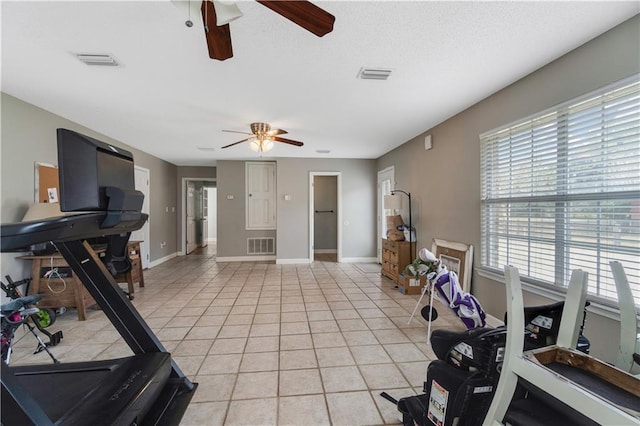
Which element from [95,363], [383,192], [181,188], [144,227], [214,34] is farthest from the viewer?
[181,188]

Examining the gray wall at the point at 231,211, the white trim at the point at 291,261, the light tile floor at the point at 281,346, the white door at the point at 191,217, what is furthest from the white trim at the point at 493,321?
the white door at the point at 191,217

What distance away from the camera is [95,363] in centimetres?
167

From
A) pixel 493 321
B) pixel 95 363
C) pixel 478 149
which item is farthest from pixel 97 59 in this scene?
pixel 493 321

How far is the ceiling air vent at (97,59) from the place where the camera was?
79.5 inches

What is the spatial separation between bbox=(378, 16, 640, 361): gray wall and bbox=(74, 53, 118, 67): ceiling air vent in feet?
11.3

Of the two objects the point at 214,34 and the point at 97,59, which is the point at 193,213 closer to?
the point at 97,59

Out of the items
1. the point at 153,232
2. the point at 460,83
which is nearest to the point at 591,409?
the point at 460,83

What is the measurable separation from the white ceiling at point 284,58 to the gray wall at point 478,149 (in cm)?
12

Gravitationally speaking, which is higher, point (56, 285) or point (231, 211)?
point (231, 211)

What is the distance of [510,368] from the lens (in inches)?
42.1

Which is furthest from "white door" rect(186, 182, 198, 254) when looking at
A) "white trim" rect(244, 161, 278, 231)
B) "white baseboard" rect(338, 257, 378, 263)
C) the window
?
the window

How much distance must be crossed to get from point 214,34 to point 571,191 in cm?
262

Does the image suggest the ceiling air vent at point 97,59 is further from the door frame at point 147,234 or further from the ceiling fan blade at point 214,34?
the door frame at point 147,234

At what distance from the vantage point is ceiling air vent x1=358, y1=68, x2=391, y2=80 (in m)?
2.25
